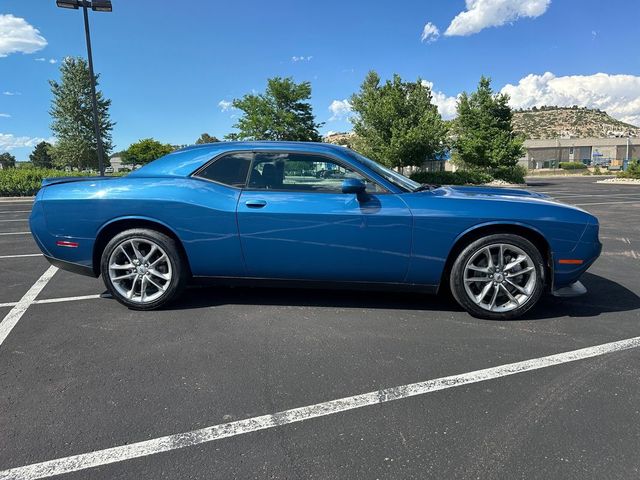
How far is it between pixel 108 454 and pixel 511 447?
1927 millimetres

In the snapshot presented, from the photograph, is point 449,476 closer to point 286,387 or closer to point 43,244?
point 286,387

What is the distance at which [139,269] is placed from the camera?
3.73 metres

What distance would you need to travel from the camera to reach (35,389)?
2479 millimetres

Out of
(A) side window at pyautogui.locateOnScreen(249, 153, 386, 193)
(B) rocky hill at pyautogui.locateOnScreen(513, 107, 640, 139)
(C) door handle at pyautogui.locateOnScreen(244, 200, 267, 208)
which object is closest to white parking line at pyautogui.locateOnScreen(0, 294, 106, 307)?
(C) door handle at pyautogui.locateOnScreen(244, 200, 267, 208)

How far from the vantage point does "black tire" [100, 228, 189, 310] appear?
3648mm

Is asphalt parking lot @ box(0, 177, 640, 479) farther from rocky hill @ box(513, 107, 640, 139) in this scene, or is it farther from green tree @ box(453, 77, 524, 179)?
rocky hill @ box(513, 107, 640, 139)

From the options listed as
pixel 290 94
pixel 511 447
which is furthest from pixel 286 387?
pixel 290 94

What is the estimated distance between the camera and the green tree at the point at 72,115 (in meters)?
36.1

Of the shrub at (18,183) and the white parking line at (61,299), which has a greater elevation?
the shrub at (18,183)

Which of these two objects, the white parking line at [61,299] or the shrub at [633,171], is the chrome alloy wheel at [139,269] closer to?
the white parking line at [61,299]

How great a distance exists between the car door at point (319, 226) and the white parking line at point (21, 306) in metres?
2.04

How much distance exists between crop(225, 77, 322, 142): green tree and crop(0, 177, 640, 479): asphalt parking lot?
31889 millimetres

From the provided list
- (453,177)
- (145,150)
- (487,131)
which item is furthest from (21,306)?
(145,150)

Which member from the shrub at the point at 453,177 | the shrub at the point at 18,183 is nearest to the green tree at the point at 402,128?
the shrub at the point at 453,177
